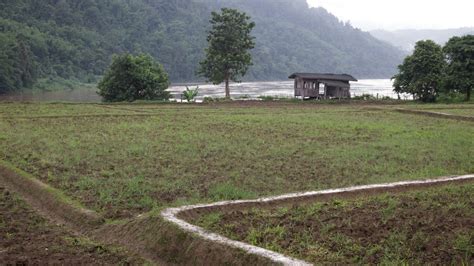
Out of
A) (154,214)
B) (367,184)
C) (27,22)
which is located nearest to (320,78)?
(367,184)

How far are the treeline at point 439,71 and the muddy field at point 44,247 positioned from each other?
46.2 metres

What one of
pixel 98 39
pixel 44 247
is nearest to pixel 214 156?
pixel 44 247

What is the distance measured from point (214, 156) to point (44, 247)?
8.82 metres

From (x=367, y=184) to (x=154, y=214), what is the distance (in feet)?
18.3

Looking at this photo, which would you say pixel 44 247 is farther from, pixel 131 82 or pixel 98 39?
pixel 98 39

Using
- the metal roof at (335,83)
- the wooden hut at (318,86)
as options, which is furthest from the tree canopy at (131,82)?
the metal roof at (335,83)

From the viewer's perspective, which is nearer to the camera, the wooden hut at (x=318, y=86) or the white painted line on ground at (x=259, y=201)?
the white painted line on ground at (x=259, y=201)

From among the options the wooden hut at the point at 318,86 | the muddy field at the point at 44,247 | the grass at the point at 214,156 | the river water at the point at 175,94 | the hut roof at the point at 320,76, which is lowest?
the muddy field at the point at 44,247

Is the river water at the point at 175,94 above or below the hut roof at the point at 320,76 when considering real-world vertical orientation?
below

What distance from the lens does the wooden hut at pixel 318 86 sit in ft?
187

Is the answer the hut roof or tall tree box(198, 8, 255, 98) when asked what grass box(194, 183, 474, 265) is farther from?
the hut roof

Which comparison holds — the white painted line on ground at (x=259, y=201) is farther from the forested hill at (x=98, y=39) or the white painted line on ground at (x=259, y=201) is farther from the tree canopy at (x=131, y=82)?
the forested hill at (x=98, y=39)

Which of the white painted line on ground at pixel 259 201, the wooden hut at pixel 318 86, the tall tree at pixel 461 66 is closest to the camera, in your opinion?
the white painted line on ground at pixel 259 201

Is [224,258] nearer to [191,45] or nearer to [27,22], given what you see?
[27,22]
